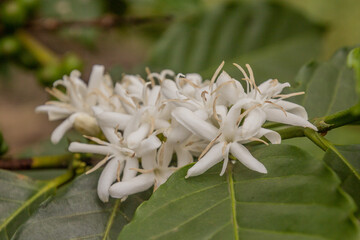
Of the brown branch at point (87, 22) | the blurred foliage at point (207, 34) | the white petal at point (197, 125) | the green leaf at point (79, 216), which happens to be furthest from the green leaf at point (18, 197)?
the brown branch at point (87, 22)

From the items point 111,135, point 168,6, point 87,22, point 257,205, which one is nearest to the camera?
point 257,205

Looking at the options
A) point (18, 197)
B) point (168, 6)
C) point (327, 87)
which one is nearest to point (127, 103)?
point (18, 197)

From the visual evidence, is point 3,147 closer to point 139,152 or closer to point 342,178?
point 139,152

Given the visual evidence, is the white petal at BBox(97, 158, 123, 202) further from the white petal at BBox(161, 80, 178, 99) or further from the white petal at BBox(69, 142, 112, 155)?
the white petal at BBox(161, 80, 178, 99)

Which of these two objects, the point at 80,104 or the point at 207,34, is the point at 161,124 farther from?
the point at 207,34

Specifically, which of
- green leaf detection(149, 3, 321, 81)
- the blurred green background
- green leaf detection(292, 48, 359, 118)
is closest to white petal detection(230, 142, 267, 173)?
green leaf detection(292, 48, 359, 118)

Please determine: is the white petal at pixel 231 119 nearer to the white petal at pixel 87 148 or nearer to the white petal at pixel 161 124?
the white petal at pixel 161 124

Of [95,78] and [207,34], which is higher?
[95,78]

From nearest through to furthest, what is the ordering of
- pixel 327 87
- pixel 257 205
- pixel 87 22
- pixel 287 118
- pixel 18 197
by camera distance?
pixel 257 205 < pixel 287 118 < pixel 18 197 < pixel 327 87 < pixel 87 22

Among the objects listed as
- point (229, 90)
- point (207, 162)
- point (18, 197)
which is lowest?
point (18, 197)
